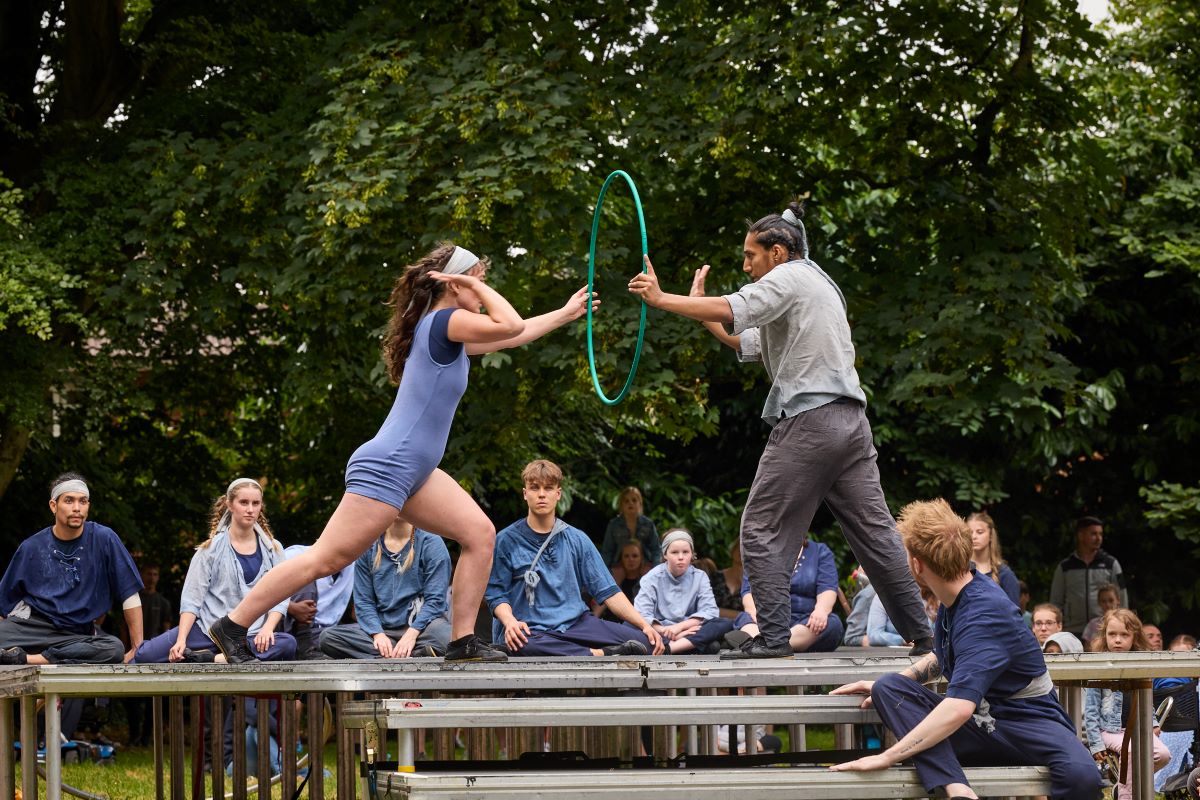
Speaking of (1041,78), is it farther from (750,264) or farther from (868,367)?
(750,264)

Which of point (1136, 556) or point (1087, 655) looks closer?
point (1087, 655)

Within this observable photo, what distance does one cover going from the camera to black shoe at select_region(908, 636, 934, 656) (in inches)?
267

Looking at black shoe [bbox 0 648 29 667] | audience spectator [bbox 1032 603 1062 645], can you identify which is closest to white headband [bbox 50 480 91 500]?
black shoe [bbox 0 648 29 667]

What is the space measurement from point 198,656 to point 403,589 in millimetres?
1319

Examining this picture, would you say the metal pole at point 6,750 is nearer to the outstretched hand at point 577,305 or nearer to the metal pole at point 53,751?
the metal pole at point 53,751

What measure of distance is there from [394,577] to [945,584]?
15.5 feet

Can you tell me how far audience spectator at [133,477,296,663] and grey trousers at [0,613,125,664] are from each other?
283mm

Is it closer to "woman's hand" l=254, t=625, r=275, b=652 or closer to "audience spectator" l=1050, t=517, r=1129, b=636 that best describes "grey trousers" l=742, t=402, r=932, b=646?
"woman's hand" l=254, t=625, r=275, b=652

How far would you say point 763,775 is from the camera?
5086 mm

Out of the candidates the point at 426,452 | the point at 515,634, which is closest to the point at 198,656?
the point at 515,634

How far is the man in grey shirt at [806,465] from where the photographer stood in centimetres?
672

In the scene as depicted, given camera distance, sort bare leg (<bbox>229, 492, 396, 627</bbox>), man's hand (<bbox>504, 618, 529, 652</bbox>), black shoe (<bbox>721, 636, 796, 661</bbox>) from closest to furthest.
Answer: bare leg (<bbox>229, 492, 396, 627</bbox>) → black shoe (<bbox>721, 636, 796, 661</bbox>) → man's hand (<bbox>504, 618, 529, 652</bbox>)

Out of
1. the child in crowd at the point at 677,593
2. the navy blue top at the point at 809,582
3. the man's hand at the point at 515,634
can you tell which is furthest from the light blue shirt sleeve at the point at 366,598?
the navy blue top at the point at 809,582

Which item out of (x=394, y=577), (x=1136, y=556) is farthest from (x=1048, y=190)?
(x=394, y=577)
